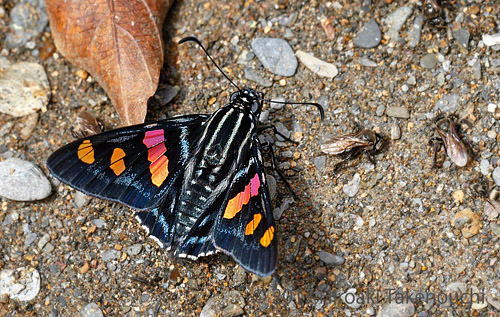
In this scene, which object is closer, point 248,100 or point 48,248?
point 248,100

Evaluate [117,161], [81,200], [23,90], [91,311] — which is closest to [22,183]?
[81,200]

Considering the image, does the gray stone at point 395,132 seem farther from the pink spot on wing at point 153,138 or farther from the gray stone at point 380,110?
the pink spot on wing at point 153,138

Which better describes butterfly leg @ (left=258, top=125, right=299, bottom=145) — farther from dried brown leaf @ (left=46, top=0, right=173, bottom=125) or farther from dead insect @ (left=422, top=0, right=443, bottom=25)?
dead insect @ (left=422, top=0, right=443, bottom=25)

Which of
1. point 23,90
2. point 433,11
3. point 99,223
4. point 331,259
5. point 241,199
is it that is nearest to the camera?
point 241,199

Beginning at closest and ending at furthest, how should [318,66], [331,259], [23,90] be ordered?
[331,259]
[318,66]
[23,90]

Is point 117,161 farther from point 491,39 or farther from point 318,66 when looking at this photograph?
point 491,39

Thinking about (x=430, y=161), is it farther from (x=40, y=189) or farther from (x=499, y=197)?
(x=40, y=189)

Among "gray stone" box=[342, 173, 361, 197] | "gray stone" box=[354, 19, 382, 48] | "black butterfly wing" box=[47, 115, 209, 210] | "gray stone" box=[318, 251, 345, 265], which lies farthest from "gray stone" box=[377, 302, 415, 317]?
"gray stone" box=[354, 19, 382, 48]
